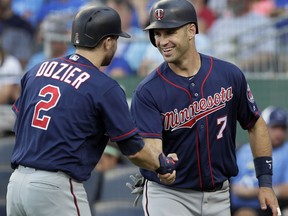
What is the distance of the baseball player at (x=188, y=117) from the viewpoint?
554cm

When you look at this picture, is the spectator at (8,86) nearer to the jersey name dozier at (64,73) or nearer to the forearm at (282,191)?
the forearm at (282,191)

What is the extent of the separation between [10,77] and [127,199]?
3173mm

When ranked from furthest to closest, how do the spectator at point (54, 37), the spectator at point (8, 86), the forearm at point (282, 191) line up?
1. the spectator at point (54, 37)
2. the spectator at point (8, 86)
3. the forearm at point (282, 191)

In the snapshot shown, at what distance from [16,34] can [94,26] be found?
276 inches

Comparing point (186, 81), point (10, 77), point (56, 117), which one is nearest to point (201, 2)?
point (10, 77)

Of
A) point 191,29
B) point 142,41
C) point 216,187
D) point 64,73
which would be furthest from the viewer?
point 142,41

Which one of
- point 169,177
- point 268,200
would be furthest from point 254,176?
point 169,177

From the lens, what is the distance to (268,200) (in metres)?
5.62

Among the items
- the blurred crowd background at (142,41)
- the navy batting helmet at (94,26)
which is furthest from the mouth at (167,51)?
the blurred crowd background at (142,41)

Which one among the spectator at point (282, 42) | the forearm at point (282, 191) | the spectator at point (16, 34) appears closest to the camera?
the forearm at point (282, 191)

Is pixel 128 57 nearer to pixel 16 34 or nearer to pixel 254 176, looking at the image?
pixel 16 34

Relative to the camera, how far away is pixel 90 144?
16.6ft

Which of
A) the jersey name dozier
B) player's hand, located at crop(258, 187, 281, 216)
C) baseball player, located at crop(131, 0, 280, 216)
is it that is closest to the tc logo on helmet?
baseball player, located at crop(131, 0, 280, 216)

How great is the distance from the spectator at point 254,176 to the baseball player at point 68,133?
136 inches
